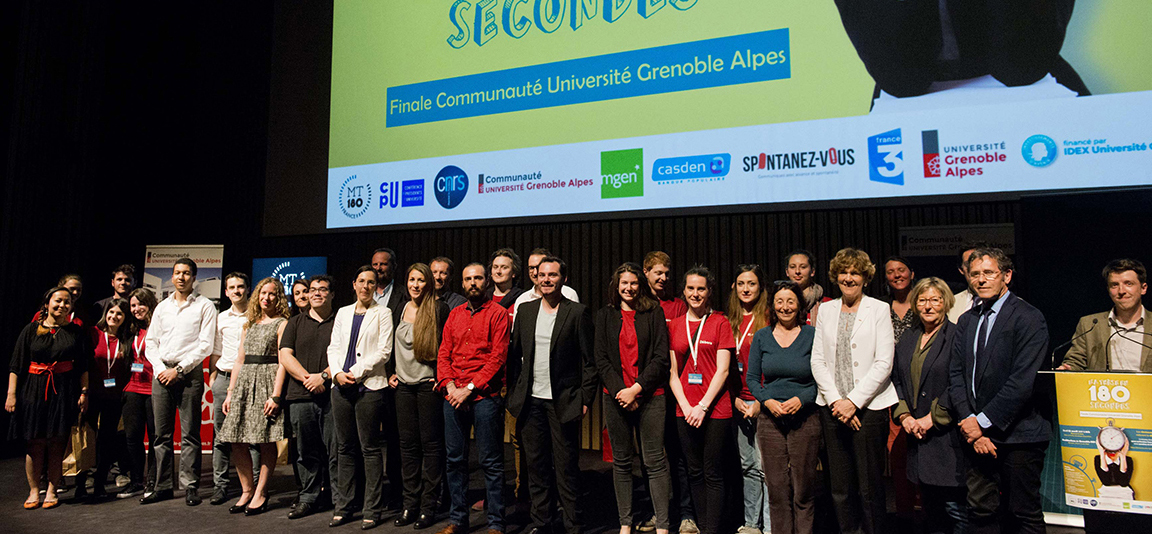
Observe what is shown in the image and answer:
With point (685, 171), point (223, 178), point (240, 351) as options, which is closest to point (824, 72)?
point (685, 171)

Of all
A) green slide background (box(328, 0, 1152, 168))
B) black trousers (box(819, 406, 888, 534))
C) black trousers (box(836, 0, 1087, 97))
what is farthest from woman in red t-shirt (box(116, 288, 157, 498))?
black trousers (box(836, 0, 1087, 97))

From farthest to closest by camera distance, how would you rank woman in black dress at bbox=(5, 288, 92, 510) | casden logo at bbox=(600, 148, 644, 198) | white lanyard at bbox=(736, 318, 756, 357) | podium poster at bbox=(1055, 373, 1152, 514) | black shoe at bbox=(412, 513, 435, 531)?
casden logo at bbox=(600, 148, 644, 198)
woman in black dress at bbox=(5, 288, 92, 510)
black shoe at bbox=(412, 513, 435, 531)
white lanyard at bbox=(736, 318, 756, 357)
podium poster at bbox=(1055, 373, 1152, 514)

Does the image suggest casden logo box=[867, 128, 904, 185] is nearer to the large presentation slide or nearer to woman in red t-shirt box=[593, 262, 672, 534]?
the large presentation slide

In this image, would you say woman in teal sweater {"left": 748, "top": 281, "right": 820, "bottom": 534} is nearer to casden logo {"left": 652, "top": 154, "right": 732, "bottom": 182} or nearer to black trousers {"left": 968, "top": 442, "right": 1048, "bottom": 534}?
black trousers {"left": 968, "top": 442, "right": 1048, "bottom": 534}

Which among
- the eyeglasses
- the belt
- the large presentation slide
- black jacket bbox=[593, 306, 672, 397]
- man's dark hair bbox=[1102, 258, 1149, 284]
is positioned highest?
the large presentation slide

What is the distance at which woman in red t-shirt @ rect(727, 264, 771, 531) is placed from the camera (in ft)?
9.84

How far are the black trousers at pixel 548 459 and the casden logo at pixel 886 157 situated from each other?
237 centimetres

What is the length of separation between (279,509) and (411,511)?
0.85 metres

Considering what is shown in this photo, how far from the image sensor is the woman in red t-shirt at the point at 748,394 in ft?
9.84

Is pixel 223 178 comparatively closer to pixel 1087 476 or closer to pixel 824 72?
pixel 824 72

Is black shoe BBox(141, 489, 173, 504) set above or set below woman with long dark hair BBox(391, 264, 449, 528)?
below

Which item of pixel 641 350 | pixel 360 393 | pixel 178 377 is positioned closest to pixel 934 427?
pixel 641 350

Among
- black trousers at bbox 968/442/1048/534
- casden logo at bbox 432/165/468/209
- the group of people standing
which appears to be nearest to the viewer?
black trousers at bbox 968/442/1048/534

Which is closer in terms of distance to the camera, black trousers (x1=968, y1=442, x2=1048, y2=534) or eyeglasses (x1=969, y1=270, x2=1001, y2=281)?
black trousers (x1=968, y1=442, x2=1048, y2=534)
